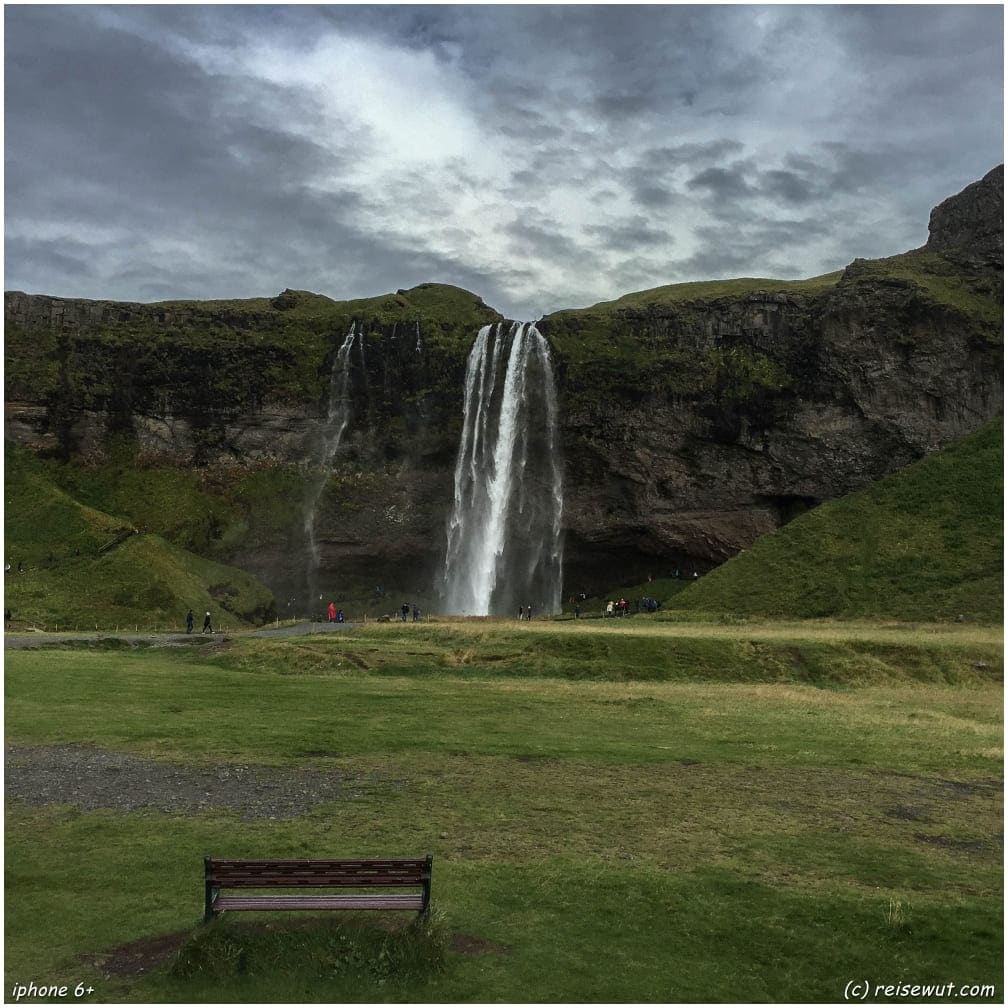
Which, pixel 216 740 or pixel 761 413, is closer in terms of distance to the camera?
pixel 216 740

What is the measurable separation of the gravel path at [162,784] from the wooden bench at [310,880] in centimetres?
525

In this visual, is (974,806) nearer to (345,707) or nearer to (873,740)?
(873,740)

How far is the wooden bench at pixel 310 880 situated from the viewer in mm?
9555

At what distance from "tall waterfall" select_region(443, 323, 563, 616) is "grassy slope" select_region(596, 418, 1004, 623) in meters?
24.8

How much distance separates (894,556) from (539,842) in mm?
51099

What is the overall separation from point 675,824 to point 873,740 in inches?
420

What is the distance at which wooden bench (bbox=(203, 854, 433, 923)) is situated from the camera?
955cm

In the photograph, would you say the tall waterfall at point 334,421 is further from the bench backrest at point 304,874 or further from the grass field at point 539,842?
the bench backrest at point 304,874

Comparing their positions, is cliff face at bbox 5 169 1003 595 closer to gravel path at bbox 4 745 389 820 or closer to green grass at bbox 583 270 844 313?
green grass at bbox 583 270 844 313

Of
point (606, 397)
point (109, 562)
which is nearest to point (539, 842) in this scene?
point (109, 562)

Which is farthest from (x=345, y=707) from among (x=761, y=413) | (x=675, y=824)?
(x=761, y=413)

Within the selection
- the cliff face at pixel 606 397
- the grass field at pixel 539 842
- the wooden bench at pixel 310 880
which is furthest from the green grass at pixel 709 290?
the wooden bench at pixel 310 880

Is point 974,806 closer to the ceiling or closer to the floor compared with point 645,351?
closer to the floor

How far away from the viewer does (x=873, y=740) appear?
23125mm
